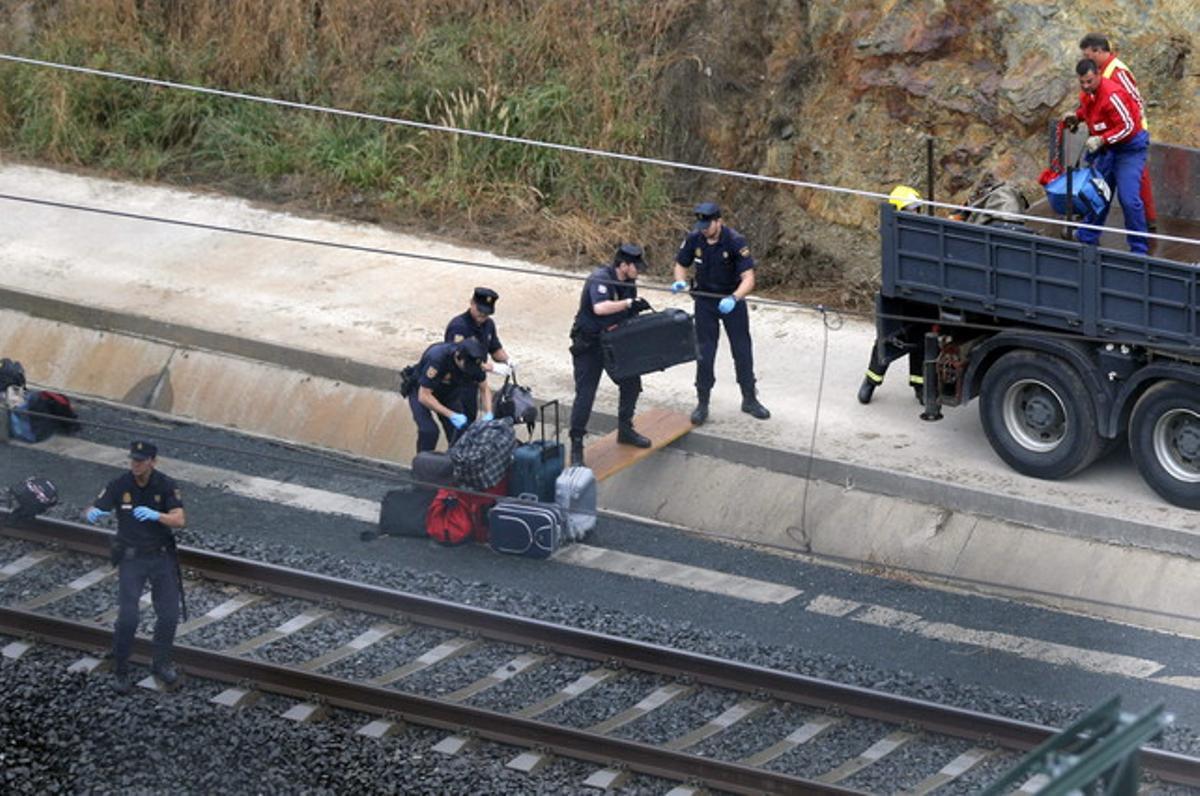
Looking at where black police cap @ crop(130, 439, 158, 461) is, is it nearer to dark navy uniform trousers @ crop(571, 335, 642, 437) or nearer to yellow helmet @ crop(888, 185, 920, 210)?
dark navy uniform trousers @ crop(571, 335, 642, 437)

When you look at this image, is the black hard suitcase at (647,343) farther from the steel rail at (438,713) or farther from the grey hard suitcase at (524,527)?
the steel rail at (438,713)

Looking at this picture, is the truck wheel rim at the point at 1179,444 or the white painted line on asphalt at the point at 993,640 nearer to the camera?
the white painted line on asphalt at the point at 993,640

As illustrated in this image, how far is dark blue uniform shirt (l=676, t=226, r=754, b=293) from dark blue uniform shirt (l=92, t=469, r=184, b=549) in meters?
4.69

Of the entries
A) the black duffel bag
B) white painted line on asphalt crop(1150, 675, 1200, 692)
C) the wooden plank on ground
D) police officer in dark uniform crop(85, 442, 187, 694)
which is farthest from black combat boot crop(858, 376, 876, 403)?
police officer in dark uniform crop(85, 442, 187, 694)

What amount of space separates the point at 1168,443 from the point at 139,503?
6742mm

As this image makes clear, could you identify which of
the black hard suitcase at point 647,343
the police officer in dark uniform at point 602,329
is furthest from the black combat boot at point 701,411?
the black hard suitcase at point 647,343

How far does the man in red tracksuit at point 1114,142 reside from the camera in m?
14.4

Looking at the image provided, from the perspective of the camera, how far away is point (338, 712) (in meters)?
12.1

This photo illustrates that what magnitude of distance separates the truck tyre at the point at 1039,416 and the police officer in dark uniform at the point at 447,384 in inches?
139

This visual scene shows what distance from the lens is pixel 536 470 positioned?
14.4 m

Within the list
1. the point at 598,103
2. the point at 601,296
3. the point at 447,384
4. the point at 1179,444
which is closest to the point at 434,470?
the point at 447,384

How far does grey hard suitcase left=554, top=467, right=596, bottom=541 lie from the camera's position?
14461mm

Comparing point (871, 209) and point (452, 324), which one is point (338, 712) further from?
point (871, 209)

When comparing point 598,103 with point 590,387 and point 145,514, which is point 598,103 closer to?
point 590,387
